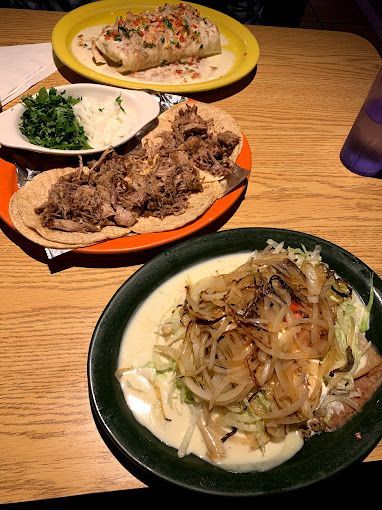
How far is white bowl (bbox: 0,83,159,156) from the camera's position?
1816 mm

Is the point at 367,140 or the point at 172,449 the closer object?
the point at 172,449

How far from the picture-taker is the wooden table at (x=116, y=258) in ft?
3.99

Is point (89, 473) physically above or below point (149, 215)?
below

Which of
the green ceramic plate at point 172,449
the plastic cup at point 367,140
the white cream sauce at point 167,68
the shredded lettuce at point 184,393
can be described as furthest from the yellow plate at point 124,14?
the shredded lettuce at point 184,393

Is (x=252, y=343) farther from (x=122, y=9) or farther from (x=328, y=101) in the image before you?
(x=122, y=9)

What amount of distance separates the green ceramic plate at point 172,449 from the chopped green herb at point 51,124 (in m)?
0.79

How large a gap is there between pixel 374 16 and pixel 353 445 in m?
5.93

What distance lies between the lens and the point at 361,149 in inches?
82.5

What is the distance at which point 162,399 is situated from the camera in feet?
4.17

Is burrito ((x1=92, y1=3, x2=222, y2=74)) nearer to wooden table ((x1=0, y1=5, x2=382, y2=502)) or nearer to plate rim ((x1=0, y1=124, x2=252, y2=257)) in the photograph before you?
wooden table ((x1=0, y1=5, x2=382, y2=502))

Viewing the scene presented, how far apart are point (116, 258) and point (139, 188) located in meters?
0.31

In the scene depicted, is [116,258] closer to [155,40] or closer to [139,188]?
[139,188]

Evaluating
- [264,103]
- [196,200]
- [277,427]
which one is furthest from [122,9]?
[277,427]

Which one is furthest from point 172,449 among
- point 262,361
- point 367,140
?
point 367,140
